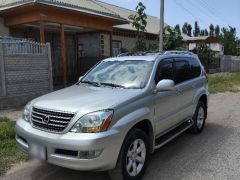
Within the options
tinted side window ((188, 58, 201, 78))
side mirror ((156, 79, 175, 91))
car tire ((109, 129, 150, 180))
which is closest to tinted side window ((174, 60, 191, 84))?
tinted side window ((188, 58, 201, 78))

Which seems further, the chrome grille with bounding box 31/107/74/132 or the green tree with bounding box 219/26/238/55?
the green tree with bounding box 219/26/238/55

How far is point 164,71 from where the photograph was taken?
5.67m

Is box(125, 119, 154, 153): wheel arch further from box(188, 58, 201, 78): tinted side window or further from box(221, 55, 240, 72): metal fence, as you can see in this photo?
box(221, 55, 240, 72): metal fence

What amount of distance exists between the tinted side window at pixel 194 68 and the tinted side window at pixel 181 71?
200mm

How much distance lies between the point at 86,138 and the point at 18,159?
2120 mm

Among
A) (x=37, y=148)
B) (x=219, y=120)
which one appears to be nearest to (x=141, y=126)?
(x=37, y=148)

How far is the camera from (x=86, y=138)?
155 inches

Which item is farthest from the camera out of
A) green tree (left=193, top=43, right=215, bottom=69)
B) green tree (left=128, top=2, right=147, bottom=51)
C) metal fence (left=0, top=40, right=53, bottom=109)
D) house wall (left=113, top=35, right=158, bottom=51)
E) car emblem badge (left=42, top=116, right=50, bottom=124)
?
green tree (left=193, top=43, right=215, bottom=69)

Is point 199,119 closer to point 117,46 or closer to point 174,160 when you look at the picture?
point 174,160

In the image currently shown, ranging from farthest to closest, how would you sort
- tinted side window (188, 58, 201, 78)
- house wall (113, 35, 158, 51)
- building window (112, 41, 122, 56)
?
house wall (113, 35, 158, 51) → building window (112, 41, 122, 56) → tinted side window (188, 58, 201, 78)

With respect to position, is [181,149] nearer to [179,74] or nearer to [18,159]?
[179,74]

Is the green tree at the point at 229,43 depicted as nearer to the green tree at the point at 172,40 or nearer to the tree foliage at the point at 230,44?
the tree foliage at the point at 230,44

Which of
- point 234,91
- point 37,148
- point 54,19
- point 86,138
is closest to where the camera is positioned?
point 86,138

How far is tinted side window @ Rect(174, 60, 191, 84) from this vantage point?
6.15 meters
